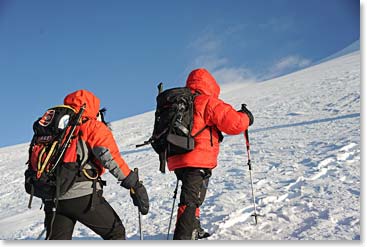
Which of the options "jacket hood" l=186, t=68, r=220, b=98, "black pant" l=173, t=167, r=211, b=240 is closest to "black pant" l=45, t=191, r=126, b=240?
"black pant" l=173, t=167, r=211, b=240

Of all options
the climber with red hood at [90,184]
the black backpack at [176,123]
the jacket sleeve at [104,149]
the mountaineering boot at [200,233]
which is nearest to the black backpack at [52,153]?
the climber with red hood at [90,184]

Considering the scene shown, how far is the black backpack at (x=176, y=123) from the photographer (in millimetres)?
3777

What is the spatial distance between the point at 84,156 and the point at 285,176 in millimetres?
3796

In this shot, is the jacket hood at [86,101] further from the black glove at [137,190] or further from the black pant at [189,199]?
the black pant at [189,199]

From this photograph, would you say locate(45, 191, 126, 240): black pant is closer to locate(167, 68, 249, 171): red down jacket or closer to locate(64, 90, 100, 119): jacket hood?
locate(64, 90, 100, 119): jacket hood

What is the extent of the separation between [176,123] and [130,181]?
0.73 meters

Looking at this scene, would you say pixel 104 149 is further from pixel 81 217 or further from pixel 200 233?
pixel 200 233

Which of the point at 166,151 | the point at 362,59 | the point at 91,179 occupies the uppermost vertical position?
the point at 362,59

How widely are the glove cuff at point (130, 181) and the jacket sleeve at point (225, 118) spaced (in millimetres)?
948

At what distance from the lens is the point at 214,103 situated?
3.88 metres

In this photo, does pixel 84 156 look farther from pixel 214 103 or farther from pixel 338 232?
pixel 338 232

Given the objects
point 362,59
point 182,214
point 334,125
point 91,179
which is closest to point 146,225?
point 182,214

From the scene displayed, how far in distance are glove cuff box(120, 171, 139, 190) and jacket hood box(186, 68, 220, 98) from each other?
117 cm

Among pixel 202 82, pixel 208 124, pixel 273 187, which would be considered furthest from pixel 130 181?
pixel 273 187
